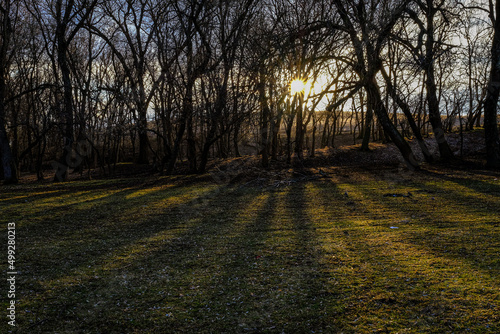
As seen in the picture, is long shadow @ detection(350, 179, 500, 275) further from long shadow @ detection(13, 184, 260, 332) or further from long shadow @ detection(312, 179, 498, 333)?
long shadow @ detection(13, 184, 260, 332)

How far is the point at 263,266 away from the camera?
188 inches

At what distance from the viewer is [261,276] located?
4426mm

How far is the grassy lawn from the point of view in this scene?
11.0 ft

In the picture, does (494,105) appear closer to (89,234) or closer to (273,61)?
(273,61)

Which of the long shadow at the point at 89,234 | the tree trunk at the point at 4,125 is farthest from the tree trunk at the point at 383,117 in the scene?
the tree trunk at the point at 4,125

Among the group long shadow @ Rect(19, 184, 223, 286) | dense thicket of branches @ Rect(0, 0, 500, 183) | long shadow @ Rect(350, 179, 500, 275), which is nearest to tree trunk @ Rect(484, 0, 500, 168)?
dense thicket of branches @ Rect(0, 0, 500, 183)

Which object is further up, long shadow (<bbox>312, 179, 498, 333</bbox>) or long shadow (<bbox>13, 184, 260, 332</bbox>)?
long shadow (<bbox>312, 179, 498, 333</bbox>)

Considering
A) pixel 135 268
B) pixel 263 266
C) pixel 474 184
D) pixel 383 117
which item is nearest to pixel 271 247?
pixel 263 266

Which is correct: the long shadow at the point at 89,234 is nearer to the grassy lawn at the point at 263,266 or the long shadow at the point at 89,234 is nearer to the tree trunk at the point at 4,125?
the grassy lawn at the point at 263,266

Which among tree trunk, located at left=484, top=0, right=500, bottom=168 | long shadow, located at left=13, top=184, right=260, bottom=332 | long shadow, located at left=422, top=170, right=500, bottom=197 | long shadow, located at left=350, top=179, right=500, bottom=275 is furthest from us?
tree trunk, located at left=484, top=0, right=500, bottom=168

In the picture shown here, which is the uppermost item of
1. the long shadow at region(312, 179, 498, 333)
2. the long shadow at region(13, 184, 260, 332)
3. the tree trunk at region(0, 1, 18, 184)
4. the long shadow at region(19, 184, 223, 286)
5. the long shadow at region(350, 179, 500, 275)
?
the tree trunk at region(0, 1, 18, 184)

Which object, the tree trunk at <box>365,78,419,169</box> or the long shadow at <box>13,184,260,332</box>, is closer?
the long shadow at <box>13,184,260,332</box>

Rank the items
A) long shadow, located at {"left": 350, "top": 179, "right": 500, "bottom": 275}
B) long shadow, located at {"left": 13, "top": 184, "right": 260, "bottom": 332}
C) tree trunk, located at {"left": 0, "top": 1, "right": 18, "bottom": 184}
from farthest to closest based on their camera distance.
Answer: tree trunk, located at {"left": 0, "top": 1, "right": 18, "bottom": 184}
long shadow, located at {"left": 350, "top": 179, "right": 500, "bottom": 275}
long shadow, located at {"left": 13, "top": 184, "right": 260, "bottom": 332}

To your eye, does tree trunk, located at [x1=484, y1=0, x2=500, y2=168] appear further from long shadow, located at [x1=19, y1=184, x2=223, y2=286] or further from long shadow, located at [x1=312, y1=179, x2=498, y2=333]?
long shadow, located at [x1=19, y1=184, x2=223, y2=286]
